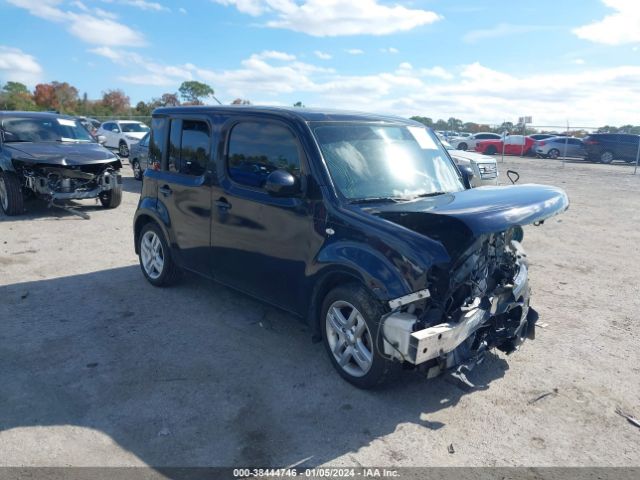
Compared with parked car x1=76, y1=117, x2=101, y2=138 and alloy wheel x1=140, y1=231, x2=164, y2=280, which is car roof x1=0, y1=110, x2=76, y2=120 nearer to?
parked car x1=76, y1=117, x2=101, y2=138

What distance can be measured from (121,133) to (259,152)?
20.5 meters

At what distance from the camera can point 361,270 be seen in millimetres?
3711

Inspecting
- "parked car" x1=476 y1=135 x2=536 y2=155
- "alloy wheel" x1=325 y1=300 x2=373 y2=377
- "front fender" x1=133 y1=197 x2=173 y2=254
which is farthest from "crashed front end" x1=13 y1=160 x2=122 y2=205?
"parked car" x1=476 y1=135 x2=536 y2=155

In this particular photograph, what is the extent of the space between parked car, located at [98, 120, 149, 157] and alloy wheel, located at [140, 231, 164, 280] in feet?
55.5

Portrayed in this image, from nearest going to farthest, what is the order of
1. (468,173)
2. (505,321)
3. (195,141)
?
(505,321) < (195,141) < (468,173)

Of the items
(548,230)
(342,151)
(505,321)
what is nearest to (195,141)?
(342,151)

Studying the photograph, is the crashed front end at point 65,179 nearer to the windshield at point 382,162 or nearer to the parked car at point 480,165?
the windshield at point 382,162

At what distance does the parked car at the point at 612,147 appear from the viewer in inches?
1138

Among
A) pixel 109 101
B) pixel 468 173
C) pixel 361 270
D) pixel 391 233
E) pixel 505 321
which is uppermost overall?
pixel 109 101

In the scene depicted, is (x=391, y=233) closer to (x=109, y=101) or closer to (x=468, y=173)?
(x=468, y=173)

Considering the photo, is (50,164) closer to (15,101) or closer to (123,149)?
(123,149)

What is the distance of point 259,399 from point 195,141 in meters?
2.79

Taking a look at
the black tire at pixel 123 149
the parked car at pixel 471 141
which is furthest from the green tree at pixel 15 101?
the parked car at pixel 471 141

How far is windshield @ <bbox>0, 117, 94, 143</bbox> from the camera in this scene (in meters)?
10.4
